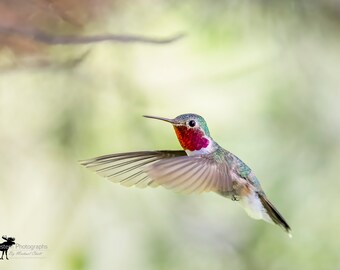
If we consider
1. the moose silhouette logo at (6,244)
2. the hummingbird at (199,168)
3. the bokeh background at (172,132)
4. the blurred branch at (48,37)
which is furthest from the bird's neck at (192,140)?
the moose silhouette logo at (6,244)

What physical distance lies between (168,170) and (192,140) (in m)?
0.17

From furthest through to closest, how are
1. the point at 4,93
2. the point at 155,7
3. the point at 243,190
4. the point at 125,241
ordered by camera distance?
the point at 125,241
the point at 155,7
the point at 4,93
the point at 243,190

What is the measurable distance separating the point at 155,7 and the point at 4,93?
37cm

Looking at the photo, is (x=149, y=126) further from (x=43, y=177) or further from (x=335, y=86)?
(x=335, y=86)

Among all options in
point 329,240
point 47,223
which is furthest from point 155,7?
point 329,240

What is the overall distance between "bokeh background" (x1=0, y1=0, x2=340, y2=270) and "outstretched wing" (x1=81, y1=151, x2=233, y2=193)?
0.46 meters

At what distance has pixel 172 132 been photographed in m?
1.54

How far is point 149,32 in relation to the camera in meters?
1.61

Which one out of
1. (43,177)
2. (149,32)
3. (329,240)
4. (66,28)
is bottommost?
(329,240)

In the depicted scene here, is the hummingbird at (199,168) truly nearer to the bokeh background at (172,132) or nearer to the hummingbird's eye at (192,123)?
the hummingbird's eye at (192,123)

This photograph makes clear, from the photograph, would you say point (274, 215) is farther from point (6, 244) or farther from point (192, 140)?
point (6, 244)

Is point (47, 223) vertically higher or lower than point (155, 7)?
lower
